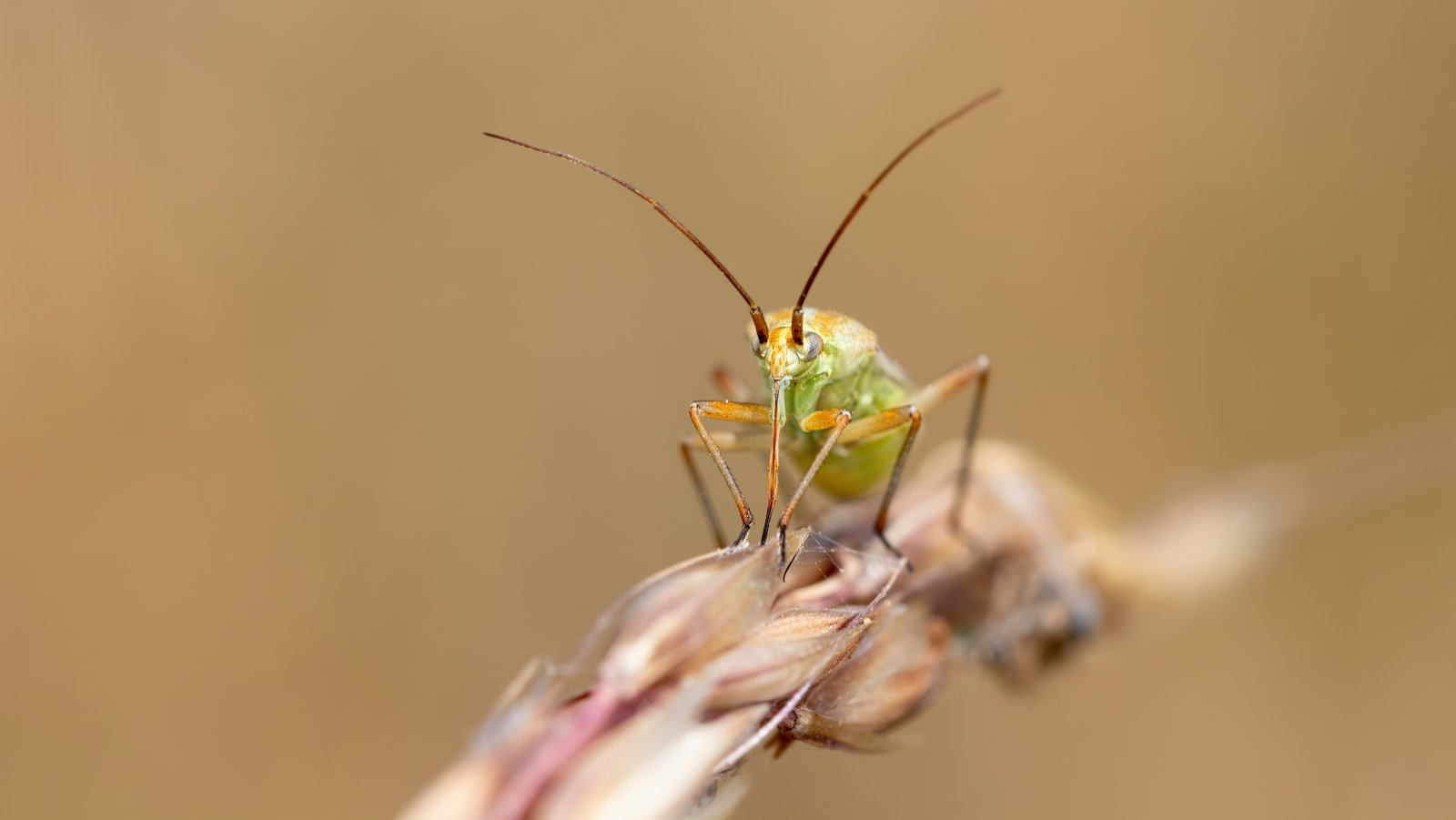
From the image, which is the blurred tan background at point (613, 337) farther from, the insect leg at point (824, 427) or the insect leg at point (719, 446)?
the insect leg at point (824, 427)

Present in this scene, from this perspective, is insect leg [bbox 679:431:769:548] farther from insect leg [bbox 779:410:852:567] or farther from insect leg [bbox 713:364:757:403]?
insect leg [bbox 713:364:757:403]

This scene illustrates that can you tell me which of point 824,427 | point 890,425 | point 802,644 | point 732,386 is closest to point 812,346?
point 824,427

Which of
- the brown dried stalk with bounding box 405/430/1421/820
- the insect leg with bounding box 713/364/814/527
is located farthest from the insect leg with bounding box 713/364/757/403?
the brown dried stalk with bounding box 405/430/1421/820

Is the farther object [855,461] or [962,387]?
[962,387]

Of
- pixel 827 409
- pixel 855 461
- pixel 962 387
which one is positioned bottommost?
pixel 855 461

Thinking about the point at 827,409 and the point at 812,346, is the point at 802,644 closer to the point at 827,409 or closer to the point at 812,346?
the point at 812,346

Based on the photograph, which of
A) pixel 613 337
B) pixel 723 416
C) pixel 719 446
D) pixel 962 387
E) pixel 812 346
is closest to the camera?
pixel 812 346

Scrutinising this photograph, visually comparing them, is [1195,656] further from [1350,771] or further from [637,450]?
[637,450]

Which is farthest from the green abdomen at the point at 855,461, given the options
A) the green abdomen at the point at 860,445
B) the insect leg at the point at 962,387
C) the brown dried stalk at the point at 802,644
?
the insect leg at the point at 962,387
